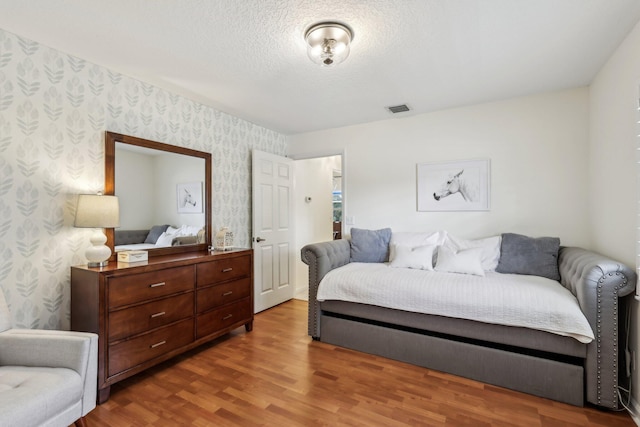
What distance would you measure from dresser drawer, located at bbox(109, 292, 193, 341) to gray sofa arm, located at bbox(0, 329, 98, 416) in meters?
0.42

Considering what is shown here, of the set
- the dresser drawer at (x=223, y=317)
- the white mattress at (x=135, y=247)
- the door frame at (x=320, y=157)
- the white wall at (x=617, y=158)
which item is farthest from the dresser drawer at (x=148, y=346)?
the white wall at (x=617, y=158)

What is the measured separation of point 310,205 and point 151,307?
2.86 meters

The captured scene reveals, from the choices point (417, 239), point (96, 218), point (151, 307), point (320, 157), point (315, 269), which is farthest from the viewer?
point (320, 157)

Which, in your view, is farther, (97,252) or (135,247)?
(135,247)

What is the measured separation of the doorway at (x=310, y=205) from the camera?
14.8ft

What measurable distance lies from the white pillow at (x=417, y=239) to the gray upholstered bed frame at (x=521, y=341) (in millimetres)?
915

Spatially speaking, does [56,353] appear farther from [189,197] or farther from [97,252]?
[189,197]

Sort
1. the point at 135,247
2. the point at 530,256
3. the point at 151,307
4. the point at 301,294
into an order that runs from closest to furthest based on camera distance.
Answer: the point at 151,307 < the point at 135,247 < the point at 530,256 < the point at 301,294

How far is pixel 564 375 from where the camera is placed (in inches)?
77.0

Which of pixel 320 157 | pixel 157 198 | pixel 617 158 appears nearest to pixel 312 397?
pixel 157 198

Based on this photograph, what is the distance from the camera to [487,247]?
115 inches

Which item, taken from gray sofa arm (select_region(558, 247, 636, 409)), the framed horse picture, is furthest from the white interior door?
gray sofa arm (select_region(558, 247, 636, 409))

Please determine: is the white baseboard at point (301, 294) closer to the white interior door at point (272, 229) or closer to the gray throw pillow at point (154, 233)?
the white interior door at point (272, 229)

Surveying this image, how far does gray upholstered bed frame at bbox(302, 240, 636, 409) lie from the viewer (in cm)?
186
